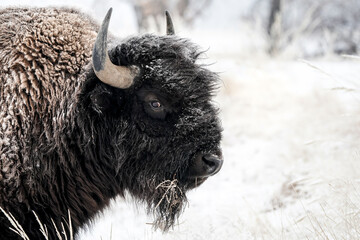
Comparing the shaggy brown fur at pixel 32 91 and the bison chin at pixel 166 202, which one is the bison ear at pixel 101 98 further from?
the bison chin at pixel 166 202

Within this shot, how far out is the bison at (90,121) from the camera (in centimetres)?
285

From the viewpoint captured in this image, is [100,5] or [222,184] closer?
[222,184]

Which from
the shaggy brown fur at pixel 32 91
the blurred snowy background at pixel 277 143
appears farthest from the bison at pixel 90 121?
the blurred snowy background at pixel 277 143

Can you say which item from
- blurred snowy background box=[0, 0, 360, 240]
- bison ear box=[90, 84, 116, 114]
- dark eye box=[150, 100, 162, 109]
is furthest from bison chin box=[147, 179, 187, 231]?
bison ear box=[90, 84, 116, 114]

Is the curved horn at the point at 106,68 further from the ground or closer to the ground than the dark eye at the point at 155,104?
further from the ground

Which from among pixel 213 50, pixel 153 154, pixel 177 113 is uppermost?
pixel 177 113

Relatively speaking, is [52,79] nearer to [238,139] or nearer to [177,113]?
[177,113]

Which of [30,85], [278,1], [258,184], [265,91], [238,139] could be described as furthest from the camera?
[278,1]

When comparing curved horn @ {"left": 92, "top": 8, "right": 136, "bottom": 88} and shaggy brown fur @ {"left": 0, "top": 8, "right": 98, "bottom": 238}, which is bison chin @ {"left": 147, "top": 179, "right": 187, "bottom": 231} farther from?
curved horn @ {"left": 92, "top": 8, "right": 136, "bottom": 88}

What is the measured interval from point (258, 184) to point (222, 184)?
0.46 meters

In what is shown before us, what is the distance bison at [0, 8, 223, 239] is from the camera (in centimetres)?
285

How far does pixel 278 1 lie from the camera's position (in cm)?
1453

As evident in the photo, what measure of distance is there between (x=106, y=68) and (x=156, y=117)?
0.51m

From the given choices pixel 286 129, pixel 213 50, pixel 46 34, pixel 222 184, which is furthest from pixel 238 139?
pixel 213 50
